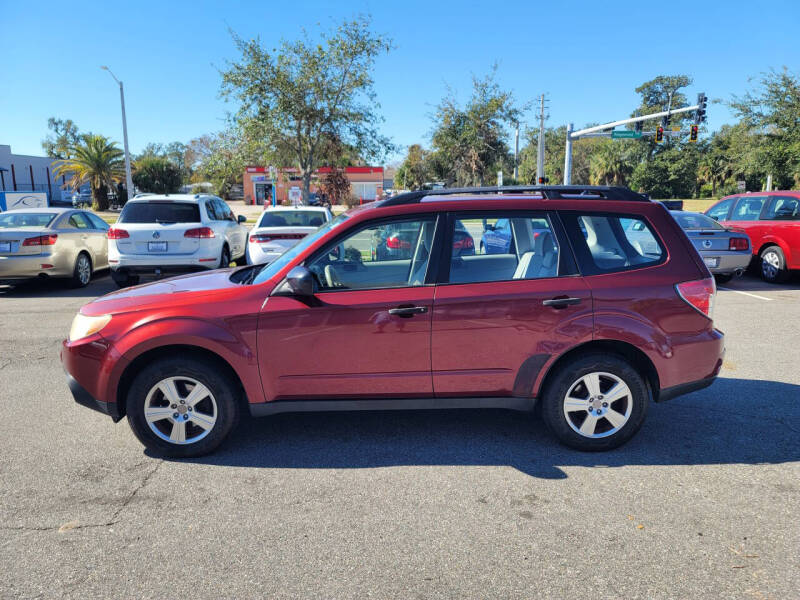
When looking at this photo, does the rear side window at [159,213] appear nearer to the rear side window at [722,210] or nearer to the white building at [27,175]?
the rear side window at [722,210]

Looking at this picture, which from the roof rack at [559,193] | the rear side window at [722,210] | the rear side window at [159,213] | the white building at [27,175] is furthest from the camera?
the white building at [27,175]

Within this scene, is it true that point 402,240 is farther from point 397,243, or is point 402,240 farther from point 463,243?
point 463,243

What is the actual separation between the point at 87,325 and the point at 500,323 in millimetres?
2765

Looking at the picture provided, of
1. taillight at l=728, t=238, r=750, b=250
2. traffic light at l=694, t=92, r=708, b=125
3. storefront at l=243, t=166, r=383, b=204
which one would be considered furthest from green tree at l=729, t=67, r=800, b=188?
storefront at l=243, t=166, r=383, b=204

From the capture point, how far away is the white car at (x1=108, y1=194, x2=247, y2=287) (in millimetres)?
10406

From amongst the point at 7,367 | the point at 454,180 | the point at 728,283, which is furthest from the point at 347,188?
the point at 7,367

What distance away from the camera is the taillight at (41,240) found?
10570 mm

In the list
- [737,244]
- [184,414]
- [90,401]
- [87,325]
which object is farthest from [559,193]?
[737,244]

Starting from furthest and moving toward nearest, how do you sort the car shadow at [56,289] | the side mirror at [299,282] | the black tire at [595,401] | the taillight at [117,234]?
the car shadow at [56,289], the taillight at [117,234], the black tire at [595,401], the side mirror at [299,282]

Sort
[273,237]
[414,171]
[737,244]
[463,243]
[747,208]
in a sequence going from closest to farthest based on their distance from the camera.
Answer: [463,243] < [273,237] < [737,244] < [747,208] < [414,171]

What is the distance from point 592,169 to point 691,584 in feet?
224

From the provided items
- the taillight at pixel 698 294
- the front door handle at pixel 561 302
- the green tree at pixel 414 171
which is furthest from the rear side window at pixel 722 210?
the green tree at pixel 414 171

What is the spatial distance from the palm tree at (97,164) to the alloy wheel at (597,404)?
154 ft

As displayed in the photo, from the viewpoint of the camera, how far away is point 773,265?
472 inches
